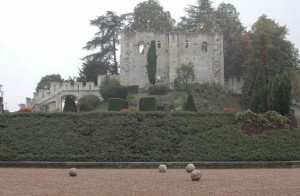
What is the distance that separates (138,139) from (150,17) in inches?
1760

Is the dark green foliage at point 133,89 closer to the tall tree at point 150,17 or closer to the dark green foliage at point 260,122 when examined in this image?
the tall tree at point 150,17

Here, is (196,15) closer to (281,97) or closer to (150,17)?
(150,17)

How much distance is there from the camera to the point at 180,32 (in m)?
59.2

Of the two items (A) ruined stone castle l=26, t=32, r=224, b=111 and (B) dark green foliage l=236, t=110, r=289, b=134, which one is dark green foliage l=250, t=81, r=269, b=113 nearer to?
(B) dark green foliage l=236, t=110, r=289, b=134

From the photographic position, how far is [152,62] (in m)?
56.1

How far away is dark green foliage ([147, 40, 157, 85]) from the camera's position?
55969mm

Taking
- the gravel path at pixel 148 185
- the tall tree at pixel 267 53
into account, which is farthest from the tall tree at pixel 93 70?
the gravel path at pixel 148 185

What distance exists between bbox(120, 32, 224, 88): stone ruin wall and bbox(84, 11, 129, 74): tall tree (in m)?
6.73

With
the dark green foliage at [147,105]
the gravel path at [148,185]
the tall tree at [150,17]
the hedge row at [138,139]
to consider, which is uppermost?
the tall tree at [150,17]

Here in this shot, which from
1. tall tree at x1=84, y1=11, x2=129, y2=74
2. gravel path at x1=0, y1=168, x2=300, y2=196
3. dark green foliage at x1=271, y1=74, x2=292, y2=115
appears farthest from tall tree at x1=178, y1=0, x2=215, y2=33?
gravel path at x1=0, y1=168, x2=300, y2=196

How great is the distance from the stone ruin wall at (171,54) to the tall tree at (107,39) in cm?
673

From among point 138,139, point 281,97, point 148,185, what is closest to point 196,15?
point 281,97

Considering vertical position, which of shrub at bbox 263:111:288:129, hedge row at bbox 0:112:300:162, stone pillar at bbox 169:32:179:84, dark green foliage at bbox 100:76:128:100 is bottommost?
hedge row at bbox 0:112:300:162

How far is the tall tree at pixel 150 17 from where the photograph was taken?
66625 millimetres
